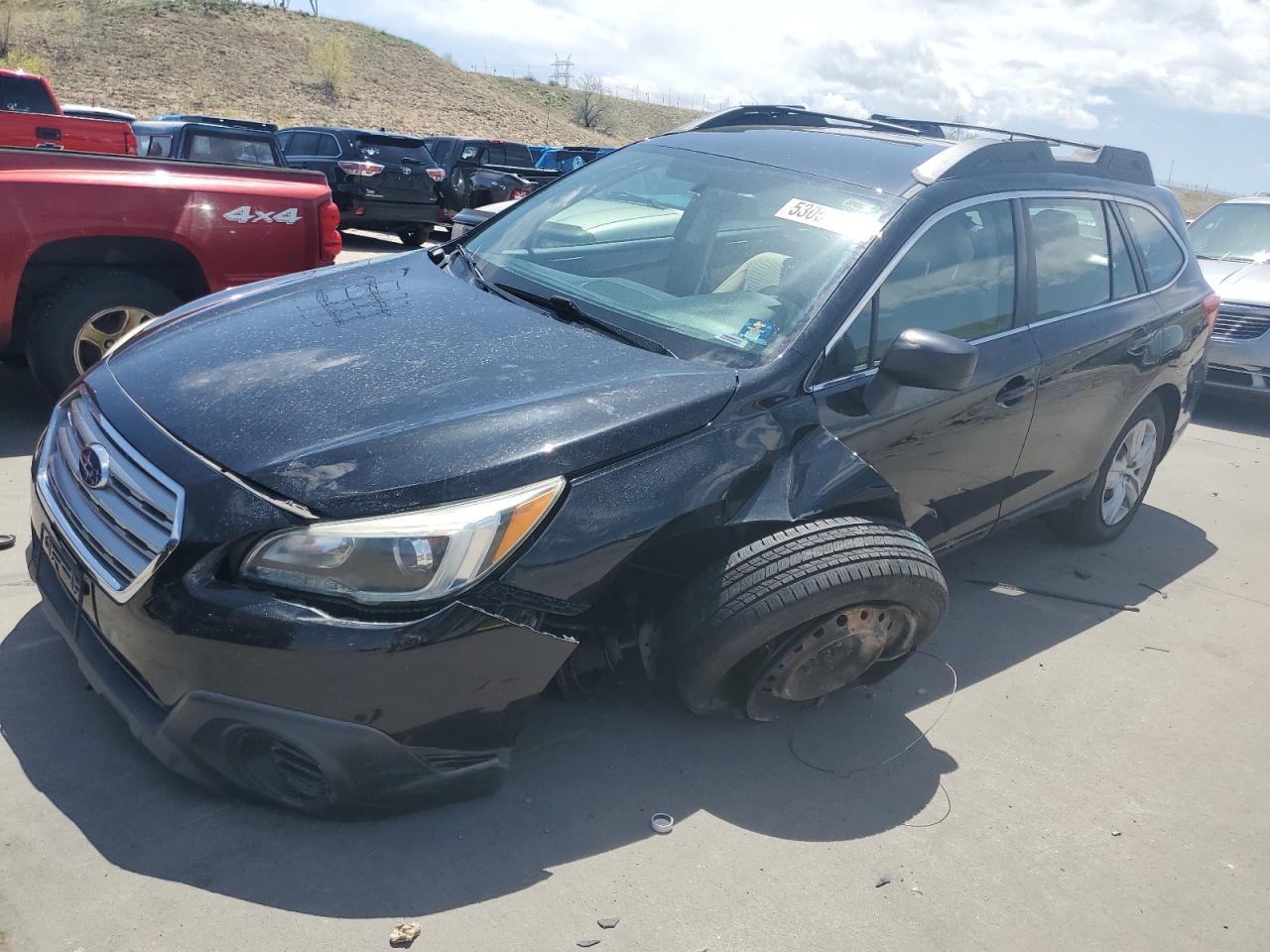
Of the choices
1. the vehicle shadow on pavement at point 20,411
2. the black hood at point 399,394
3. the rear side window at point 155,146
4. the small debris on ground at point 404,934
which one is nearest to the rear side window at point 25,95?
the rear side window at point 155,146

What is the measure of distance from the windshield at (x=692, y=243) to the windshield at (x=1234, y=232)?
7.39m

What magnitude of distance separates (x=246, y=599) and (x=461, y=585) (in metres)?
0.48

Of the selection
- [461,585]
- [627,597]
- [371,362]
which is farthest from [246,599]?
[627,597]

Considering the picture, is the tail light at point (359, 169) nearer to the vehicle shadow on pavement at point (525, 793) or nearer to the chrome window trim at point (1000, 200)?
the chrome window trim at point (1000, 200)

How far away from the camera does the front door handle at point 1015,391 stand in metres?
3.74

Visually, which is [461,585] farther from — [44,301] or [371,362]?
[44,301]

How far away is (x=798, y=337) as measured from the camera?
10.3ft

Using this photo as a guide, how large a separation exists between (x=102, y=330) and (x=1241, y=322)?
324 inches

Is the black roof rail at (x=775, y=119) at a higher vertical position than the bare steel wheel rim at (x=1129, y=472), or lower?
higher

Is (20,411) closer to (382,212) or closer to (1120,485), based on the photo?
(1120,485)

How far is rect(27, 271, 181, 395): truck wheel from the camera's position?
5.06m

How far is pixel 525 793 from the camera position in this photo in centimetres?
285

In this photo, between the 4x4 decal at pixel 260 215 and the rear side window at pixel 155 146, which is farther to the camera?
the rear side window at pixel 155 146

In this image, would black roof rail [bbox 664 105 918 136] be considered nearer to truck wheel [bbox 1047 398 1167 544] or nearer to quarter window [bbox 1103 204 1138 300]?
quarter window [bbox 1103 204 1138 300]
